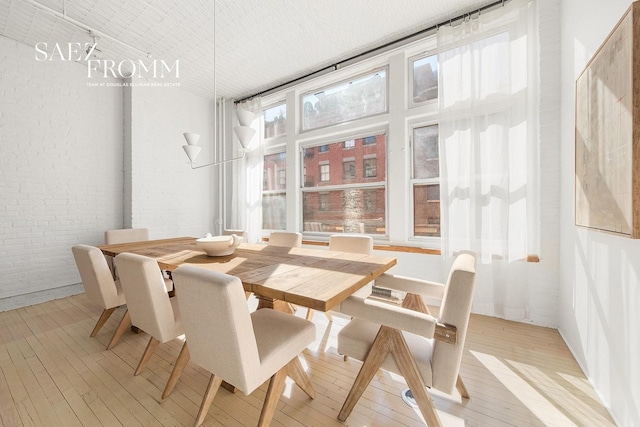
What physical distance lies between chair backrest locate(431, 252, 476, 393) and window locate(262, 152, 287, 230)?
335 cm

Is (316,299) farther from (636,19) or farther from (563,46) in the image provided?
(563,46)

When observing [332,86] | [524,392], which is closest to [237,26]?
[332,86]

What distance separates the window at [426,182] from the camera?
2.97 meters

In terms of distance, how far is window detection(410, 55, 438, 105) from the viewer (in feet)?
9.72

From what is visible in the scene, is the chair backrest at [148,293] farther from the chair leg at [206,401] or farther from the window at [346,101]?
the window at [346,101]

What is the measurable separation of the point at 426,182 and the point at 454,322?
2.19m

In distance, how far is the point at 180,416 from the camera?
1392 mm

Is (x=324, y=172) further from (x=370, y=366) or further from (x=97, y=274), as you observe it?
(x=370, y=366)

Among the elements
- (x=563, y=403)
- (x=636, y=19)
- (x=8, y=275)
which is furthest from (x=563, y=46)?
(x=8, y=275)

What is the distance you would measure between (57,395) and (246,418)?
122cm

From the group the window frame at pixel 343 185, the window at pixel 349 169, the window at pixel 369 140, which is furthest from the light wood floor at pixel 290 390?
the window at pixel 369 140

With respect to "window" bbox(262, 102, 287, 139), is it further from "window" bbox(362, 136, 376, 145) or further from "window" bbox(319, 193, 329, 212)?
"window" bbox(362, 136, 376, 145)

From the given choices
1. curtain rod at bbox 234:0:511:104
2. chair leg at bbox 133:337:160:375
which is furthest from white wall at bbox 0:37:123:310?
chair leg at bbox 133:337:160:375

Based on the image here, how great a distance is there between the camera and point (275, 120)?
443cm
